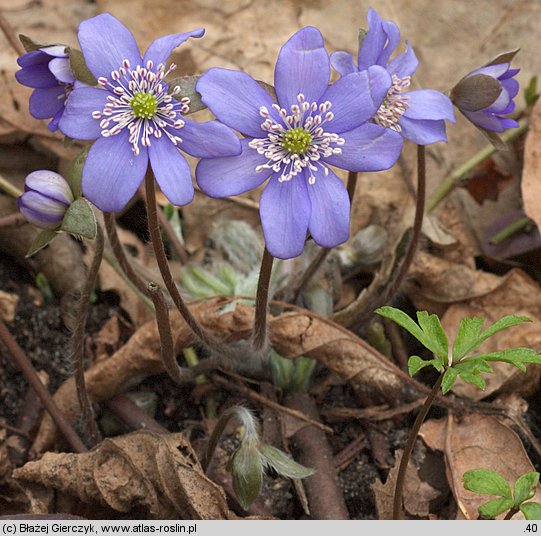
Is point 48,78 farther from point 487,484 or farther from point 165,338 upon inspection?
point 487,484

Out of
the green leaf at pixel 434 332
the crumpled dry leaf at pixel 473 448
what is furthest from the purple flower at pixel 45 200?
the crumpled dry leaf at pixel 473 448

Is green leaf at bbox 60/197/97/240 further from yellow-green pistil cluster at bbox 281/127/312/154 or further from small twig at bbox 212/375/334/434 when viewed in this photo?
small twig at bbox 212/375/334/434

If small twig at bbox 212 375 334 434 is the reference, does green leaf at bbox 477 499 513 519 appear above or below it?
above

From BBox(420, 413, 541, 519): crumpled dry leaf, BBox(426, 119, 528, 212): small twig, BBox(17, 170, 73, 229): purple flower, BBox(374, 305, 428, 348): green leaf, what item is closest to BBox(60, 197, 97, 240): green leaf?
BBox(17, 170, 73, 229): purple flower

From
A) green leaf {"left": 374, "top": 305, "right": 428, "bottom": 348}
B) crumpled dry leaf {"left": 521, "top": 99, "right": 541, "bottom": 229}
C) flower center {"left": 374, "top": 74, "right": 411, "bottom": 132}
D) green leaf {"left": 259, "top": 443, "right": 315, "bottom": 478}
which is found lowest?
green leaf {"left": 259, "top": 443, "right": 315, "bottom": 478}

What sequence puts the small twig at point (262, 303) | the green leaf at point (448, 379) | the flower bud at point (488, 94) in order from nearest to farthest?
the green leaf at point (448, 379)
the small twig at point (262, 303)
the flower bud at point (488, 94)

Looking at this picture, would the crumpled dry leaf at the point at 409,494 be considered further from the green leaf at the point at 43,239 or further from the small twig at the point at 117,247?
the green leaf at the point at 43,239

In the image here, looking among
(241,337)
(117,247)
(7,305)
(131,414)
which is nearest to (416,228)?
(241,337)
